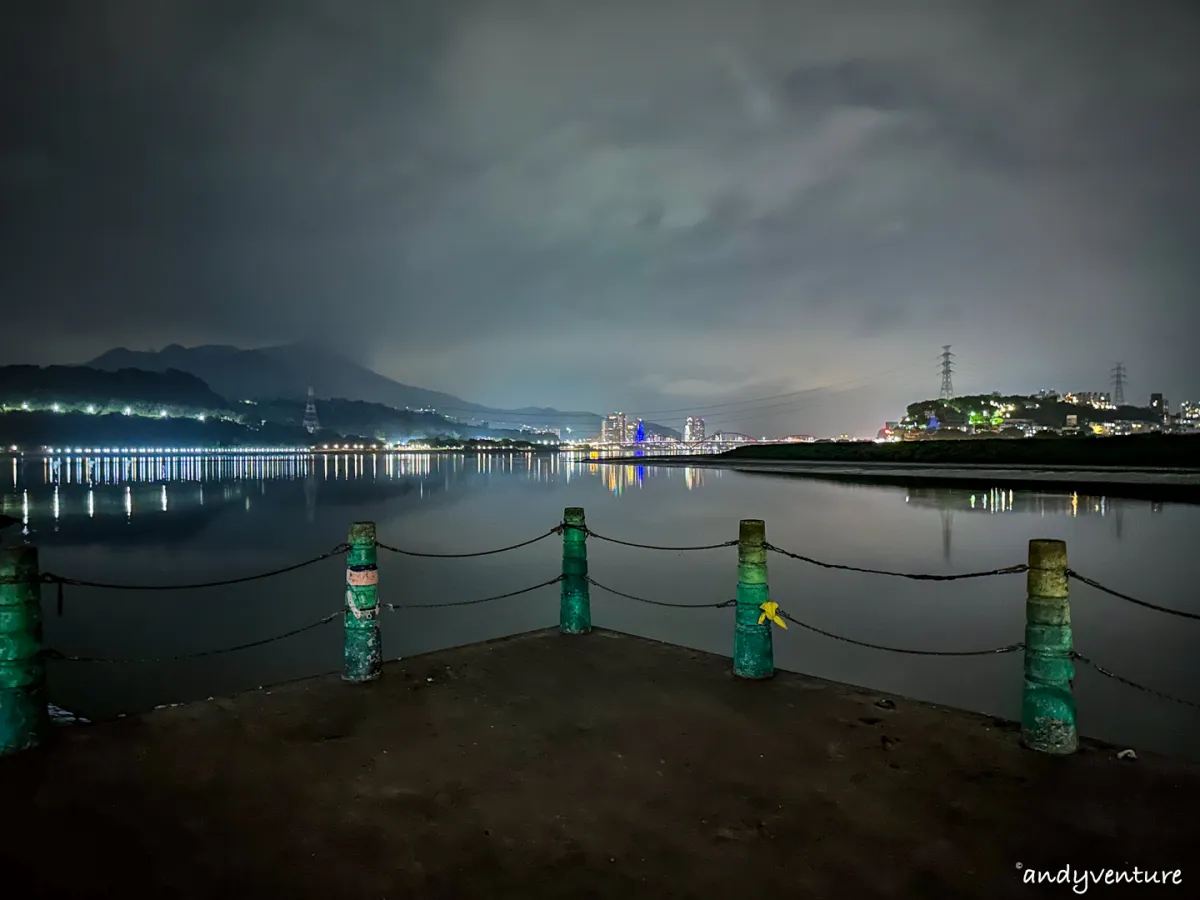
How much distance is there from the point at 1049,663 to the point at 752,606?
264cm

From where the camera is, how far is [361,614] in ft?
24.7

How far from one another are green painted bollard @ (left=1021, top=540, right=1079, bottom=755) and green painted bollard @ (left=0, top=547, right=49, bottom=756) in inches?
307

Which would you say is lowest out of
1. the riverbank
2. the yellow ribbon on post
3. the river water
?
the river water

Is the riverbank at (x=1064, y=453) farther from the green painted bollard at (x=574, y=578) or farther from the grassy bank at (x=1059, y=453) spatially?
the green painted bollard at (x=574, y=578)

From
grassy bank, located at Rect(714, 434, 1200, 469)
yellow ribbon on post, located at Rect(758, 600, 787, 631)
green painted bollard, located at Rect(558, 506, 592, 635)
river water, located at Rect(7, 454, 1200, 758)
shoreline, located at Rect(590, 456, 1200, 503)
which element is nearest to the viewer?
yellow ribbon on post, located at Rect(758, 600, 787, 631)

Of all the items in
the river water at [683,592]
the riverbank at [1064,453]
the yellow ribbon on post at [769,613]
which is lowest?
the river water at [683,592]

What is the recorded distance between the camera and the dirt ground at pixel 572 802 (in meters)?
4.05

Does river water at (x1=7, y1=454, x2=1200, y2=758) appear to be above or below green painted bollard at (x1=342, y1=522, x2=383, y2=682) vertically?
below

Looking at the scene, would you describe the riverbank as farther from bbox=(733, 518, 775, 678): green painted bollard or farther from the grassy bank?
bbox=(733, 518, 775, 678): green painted bollard

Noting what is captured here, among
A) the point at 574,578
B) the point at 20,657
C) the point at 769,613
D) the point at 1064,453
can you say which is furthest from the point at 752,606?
the point at 1064,453

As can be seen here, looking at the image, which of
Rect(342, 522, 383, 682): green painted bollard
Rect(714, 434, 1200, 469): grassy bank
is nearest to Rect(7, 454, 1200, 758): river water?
Rect(342, 522, 383, 682): green painted bollard

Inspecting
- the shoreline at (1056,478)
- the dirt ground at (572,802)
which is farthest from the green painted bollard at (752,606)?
the shoreline at (1056,478)

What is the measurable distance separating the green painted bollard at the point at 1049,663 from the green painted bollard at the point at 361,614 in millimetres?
5983

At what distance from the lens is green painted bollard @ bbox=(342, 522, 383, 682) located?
7539 mm
